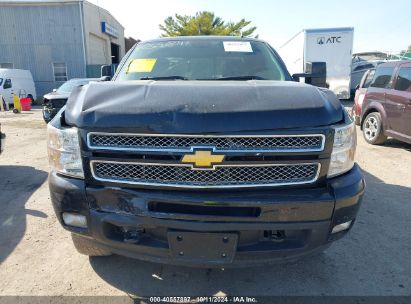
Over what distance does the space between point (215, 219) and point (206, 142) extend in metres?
0.46

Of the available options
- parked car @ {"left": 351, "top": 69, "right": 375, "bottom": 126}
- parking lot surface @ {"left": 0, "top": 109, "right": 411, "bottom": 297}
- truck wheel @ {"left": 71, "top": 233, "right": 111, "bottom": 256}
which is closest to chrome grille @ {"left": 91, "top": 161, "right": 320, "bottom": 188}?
truck wheel @ {"left": 71, "top": 233, "right": 111, "bottom": 256}

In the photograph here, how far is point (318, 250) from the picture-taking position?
2191 millimetres

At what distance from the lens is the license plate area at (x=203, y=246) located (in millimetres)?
1991

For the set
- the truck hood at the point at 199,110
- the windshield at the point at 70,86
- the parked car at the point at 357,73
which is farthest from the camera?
the parked car at the point at 357,73

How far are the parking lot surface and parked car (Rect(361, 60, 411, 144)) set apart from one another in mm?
3111

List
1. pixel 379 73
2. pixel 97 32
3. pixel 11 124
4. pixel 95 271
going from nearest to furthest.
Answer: pixel 95 271 → pixel 379 73 → pixel 11 124 → pixel 97 32

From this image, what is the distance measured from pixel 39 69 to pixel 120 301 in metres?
24.8

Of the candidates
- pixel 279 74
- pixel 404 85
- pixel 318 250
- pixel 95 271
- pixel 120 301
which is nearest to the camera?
pixel 318 250

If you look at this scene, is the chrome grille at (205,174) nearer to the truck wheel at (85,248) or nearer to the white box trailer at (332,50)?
the truck wheel at (85,248)

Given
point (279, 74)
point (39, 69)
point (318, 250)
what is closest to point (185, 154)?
point (318, 250)

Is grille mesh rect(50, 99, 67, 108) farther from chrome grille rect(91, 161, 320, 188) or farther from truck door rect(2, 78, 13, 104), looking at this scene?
truck door rect(2, 78, 13, 104)

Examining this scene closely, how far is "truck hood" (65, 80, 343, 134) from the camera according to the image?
1.94m

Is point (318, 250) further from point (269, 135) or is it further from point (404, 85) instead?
point (404, 85)

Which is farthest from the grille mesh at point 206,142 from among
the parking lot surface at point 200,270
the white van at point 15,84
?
the white van at point 15,84
